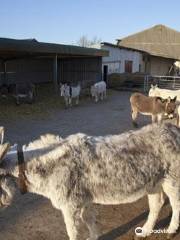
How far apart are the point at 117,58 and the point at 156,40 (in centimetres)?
1804

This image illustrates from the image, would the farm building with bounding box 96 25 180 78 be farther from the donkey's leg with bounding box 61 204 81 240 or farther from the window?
the donkey's leg with bounding box 61 204 81 240

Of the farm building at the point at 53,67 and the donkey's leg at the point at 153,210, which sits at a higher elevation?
the farm building at the point at 53,67

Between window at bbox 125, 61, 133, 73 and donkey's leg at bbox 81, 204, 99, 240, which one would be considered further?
window at bbox 125, 61, 133, 73

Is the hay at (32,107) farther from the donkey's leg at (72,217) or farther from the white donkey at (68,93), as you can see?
the donkey's leg at (72,217)

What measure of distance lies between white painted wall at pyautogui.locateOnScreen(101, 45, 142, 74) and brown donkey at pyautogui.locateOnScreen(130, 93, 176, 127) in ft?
57.2

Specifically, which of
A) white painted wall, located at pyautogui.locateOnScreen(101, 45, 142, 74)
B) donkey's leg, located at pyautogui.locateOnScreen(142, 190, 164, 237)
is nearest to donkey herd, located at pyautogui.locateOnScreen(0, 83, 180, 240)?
donkey's leg, located at pyautogui.locateOnScreen(142, 190, 164, 237)

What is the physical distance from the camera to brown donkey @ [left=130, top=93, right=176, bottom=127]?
1106 cm

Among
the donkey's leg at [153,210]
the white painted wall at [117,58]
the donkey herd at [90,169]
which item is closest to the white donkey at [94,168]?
the donkey herd at [90,169]

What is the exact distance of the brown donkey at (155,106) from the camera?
11.1m

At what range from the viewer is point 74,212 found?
348cm

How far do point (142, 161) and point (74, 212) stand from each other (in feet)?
3.23

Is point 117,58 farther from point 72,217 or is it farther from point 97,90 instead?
point 72,217

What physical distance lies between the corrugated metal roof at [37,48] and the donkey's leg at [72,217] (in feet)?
46.7

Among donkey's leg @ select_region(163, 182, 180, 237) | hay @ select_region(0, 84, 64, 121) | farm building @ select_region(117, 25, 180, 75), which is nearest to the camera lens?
donkey's leg @ select_region(163, 182, 180, 237)
